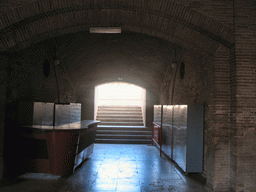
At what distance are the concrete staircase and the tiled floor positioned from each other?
3411 millimetres

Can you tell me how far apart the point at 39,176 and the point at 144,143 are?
5874mm

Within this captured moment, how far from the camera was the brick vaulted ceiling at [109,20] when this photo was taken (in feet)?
14.5

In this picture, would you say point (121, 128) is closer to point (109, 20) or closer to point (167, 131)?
point (167, 131)

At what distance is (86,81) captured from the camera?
39.9 feet

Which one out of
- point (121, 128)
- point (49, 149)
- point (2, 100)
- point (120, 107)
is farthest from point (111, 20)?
point (120, 107)

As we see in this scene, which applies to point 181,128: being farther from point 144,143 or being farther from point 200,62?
point 144,143

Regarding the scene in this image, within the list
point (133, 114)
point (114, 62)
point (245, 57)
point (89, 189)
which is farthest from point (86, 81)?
point (245, 57)

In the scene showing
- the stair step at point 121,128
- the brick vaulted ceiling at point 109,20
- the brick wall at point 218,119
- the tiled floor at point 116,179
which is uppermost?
the brick vaulted ceiling at point 109,20

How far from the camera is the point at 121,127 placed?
39.3 feet

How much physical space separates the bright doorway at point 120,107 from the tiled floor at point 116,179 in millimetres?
6028

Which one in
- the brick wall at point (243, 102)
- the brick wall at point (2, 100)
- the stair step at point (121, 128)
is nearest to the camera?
the brick wall at point (243, 102)

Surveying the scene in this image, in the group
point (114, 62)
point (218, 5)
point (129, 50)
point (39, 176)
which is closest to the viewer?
point (218, 5)

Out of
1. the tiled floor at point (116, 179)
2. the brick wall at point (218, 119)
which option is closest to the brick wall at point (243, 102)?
the brick wall at point (218, 119)

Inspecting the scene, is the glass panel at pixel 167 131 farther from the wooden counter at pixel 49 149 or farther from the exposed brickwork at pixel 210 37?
the wooden counter at pixel 49 149
